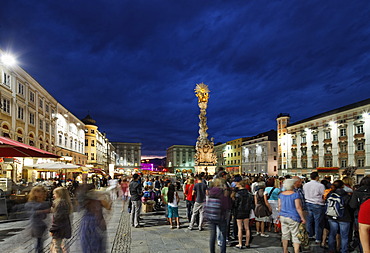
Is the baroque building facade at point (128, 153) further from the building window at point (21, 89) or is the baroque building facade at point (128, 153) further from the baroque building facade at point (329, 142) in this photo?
the building window at point (21, 89)

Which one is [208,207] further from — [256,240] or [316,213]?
[316,213]

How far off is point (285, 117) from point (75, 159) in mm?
49124

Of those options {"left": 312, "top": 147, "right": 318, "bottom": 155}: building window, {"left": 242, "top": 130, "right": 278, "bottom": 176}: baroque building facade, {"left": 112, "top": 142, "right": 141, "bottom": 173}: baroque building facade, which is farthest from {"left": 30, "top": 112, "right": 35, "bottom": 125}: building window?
{"left": 112, "top": 142, "right": 141, "bottom": 173}: baroque building facade

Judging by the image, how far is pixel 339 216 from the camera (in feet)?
21.4

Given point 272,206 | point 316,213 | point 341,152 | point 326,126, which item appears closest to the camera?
point 316,213

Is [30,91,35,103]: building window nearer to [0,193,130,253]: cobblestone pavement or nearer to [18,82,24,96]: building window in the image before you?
[18,82,24,96]: building window

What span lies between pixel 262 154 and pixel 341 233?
71.5 m

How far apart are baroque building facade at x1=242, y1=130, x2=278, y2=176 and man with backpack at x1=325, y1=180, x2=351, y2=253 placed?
68714 millimetres

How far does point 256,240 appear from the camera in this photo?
27.0 ft

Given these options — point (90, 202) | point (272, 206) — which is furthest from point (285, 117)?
point (90, 202)

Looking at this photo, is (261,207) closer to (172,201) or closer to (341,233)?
(341,233)

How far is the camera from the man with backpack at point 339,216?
6.53m

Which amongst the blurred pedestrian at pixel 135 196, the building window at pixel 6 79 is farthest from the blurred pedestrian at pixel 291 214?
the building window at pixel 6 79

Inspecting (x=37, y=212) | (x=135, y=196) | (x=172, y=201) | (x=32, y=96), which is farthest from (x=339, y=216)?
(x=32, y=96)
